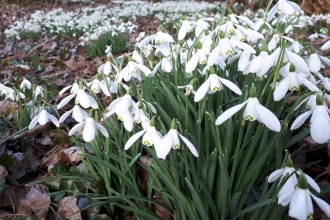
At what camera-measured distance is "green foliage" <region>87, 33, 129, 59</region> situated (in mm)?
4305

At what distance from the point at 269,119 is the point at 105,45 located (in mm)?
3824

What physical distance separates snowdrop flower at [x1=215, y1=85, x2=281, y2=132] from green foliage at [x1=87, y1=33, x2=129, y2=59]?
3540mm

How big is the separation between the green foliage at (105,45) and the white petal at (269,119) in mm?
3583

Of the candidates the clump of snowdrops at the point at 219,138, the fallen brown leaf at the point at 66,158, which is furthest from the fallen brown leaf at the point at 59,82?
the clump of snowdrops at the point at 219,138

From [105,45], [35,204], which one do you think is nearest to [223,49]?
[35,204]

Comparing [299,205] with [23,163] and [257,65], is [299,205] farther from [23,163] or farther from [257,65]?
[23,163]

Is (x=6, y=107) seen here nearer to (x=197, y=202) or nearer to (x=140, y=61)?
(x=140, y=61)

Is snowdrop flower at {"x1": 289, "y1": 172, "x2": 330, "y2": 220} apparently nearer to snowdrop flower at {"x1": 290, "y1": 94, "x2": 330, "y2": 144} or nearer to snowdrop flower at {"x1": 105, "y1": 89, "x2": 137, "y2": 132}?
snowdrop flower at {"x1": 290, "y1": 94, "x2": 330, "y2": 144}

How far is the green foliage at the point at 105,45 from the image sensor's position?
4.30 meters

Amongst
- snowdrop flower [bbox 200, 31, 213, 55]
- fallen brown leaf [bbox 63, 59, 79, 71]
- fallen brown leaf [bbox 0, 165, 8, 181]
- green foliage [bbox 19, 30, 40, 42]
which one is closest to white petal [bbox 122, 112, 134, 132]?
snowdrop flower [bbox 200, 31, 213, 55]

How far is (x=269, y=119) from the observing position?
34.7 inches

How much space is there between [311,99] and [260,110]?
10.5 inches

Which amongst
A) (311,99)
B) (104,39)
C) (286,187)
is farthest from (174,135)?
(104,39)

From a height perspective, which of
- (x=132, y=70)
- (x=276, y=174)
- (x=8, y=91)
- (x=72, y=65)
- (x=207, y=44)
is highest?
(x=207, y=44)
